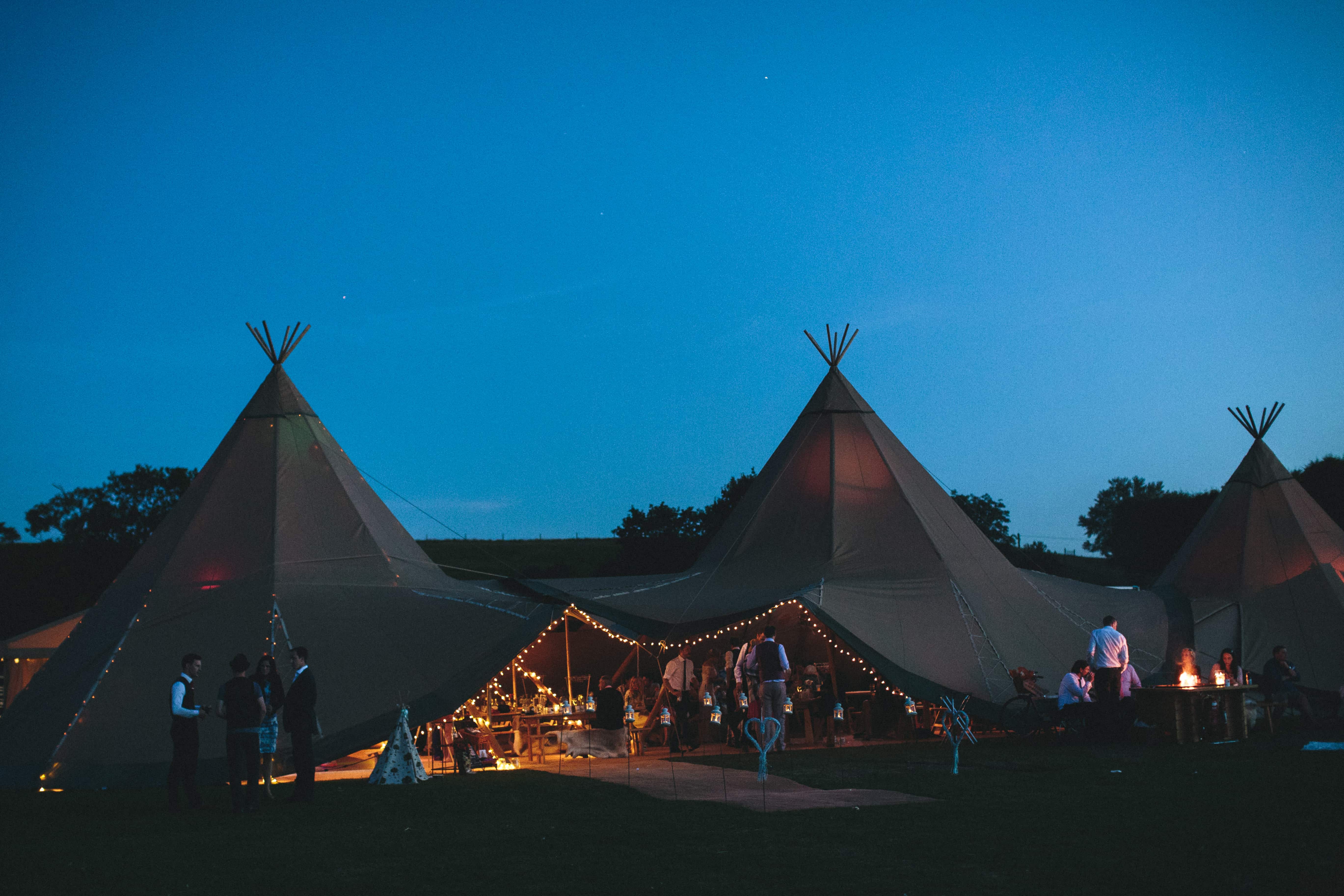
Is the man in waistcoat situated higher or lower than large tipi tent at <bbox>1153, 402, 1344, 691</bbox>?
lower

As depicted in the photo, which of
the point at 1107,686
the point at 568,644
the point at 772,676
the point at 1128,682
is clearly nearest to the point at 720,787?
the point at 772,676

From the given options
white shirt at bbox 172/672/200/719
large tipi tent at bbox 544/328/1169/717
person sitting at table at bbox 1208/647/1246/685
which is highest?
large tipi tent at bbox 544/328/1169/717

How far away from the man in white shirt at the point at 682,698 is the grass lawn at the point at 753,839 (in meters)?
3.73

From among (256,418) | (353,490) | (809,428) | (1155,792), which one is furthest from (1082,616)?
(256,418)

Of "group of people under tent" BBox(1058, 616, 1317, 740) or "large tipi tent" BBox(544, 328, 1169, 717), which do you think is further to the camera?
"large tipi tent" BBox(544, 328, 1169, 717)

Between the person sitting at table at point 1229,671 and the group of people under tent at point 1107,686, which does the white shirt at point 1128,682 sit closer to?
the group of people under tent at point 1107,686

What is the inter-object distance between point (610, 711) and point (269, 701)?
4.57 m

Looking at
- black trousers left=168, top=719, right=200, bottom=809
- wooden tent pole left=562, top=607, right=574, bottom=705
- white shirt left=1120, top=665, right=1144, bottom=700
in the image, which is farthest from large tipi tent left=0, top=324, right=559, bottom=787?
white shirt left=1120, top=665, right=1144, bottom=700

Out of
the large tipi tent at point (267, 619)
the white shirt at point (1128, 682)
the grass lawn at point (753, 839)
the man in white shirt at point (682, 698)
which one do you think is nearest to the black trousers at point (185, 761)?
the grass lawn at point (753, 839)

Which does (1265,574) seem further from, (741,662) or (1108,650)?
(741,662)

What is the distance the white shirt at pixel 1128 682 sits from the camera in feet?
38.8

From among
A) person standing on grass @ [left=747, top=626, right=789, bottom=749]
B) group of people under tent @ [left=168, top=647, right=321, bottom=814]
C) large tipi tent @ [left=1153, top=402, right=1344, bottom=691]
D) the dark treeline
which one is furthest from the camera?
the dark treeline

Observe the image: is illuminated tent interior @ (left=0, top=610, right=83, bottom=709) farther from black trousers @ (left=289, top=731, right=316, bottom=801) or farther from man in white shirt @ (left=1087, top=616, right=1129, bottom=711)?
man in white shirt @ (left=1087, top=616, right=1129, bottom=711)

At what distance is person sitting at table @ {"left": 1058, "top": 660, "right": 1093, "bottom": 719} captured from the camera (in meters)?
11.6
